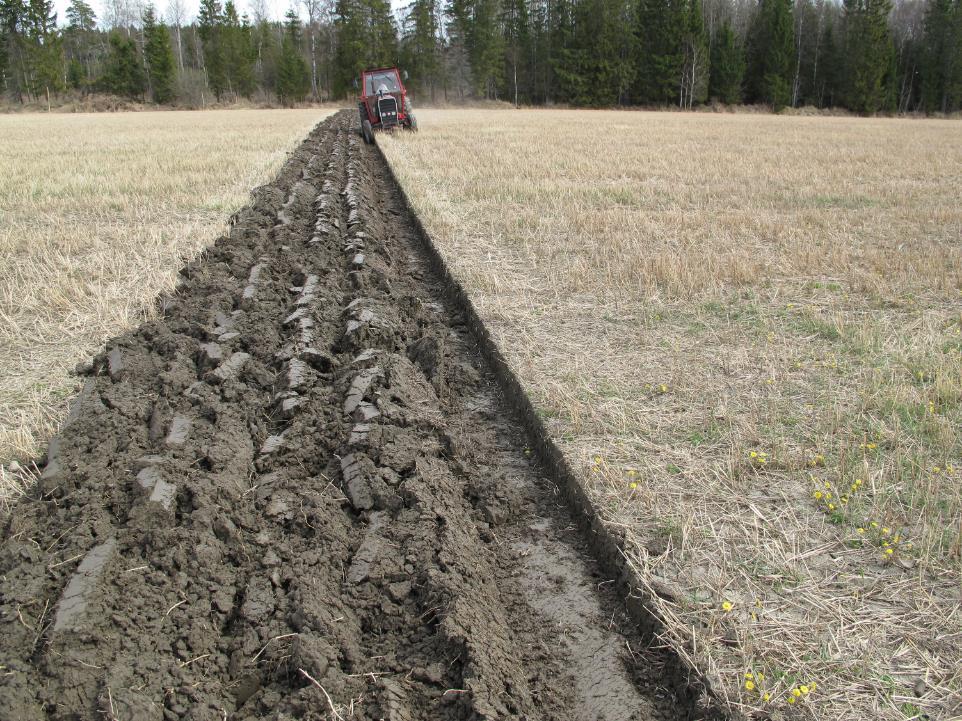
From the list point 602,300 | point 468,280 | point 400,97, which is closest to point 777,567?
point 602,300

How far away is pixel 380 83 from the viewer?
69.7ft

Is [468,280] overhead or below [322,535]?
overhead

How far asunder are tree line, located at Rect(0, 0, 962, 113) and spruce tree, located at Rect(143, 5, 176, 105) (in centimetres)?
15

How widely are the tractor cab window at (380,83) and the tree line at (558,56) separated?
3668 cm

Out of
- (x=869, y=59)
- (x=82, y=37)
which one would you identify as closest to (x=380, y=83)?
(x=869, y=59)

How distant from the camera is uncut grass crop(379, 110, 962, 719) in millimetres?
2326

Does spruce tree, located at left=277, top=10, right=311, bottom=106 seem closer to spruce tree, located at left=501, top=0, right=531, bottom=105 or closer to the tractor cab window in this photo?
spruce tree, located at left=501, top=0, right=531, bottom=105

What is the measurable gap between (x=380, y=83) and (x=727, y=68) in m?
39.7

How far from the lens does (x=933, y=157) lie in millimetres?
16469

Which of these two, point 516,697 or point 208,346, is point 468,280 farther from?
point 516,697

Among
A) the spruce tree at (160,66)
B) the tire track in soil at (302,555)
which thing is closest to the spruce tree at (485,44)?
the spruce tree at (160,66)

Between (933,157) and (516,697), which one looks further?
(933,157)

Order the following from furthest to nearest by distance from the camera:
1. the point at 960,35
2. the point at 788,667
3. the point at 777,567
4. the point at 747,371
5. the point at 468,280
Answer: the point at 960,35 < the point at 468,280 < the point at 747,371 < the point at 777,567 < the point at 788,667

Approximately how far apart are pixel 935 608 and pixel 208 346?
400 cm
